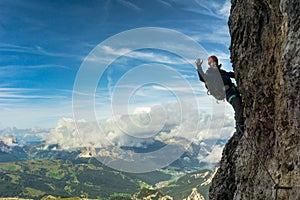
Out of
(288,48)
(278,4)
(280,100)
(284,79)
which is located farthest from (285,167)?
(278,4)

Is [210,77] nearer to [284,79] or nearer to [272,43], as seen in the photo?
[272,43]

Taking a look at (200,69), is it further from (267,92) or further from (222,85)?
(267,92)

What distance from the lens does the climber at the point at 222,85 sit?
17719 mm

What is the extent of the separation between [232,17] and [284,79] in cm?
794

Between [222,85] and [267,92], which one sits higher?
[222,85]

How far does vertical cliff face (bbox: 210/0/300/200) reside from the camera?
1002cm

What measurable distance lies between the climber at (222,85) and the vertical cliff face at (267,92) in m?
1.20

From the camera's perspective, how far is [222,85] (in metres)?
18.1

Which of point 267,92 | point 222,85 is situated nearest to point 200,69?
point 222,85

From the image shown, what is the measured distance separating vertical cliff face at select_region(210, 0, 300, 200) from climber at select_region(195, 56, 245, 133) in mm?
1199

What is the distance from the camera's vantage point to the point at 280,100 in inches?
453

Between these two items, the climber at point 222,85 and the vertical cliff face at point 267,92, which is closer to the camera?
the vertical cliff face at point 267,92

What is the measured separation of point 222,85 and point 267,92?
5.22m

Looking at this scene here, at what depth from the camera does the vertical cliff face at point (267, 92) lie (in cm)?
1002
